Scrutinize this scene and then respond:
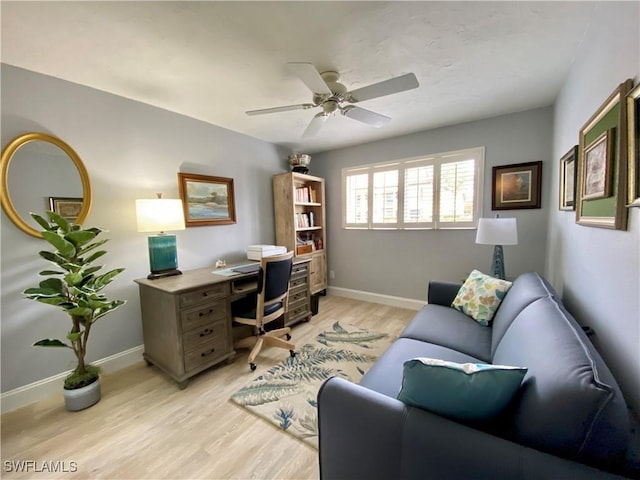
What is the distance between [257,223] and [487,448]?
324cm

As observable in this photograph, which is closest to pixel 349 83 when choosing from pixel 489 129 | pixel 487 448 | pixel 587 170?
pixel 587 170

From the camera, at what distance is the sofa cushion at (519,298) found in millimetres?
1457

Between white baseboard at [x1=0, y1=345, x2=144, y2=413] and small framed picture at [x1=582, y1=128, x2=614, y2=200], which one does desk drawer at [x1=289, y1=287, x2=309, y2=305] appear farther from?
small framed picture at [x1=582, y1=128, x2=614, y2=200]

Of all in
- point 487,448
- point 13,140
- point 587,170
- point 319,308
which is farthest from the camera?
point 319,308

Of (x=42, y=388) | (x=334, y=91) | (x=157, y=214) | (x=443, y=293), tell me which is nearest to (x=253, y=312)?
(x=157, y=214)

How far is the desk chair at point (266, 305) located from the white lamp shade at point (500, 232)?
A: 1.84 metres

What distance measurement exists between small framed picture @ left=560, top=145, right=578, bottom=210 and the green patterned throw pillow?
2.36 feet

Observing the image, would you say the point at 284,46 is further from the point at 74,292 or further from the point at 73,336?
the point at 73,336

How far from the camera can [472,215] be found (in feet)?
10.0

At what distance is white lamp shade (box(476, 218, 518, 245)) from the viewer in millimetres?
2334

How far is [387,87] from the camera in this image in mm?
1668

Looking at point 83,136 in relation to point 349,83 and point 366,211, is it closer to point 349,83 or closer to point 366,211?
point 349,83

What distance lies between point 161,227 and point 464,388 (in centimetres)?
237

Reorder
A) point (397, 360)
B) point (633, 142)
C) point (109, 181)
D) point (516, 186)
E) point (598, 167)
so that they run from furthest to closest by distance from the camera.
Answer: point (516, 186), point (109, 181), point (397, 360), point (598, 167), point (633, 142)
